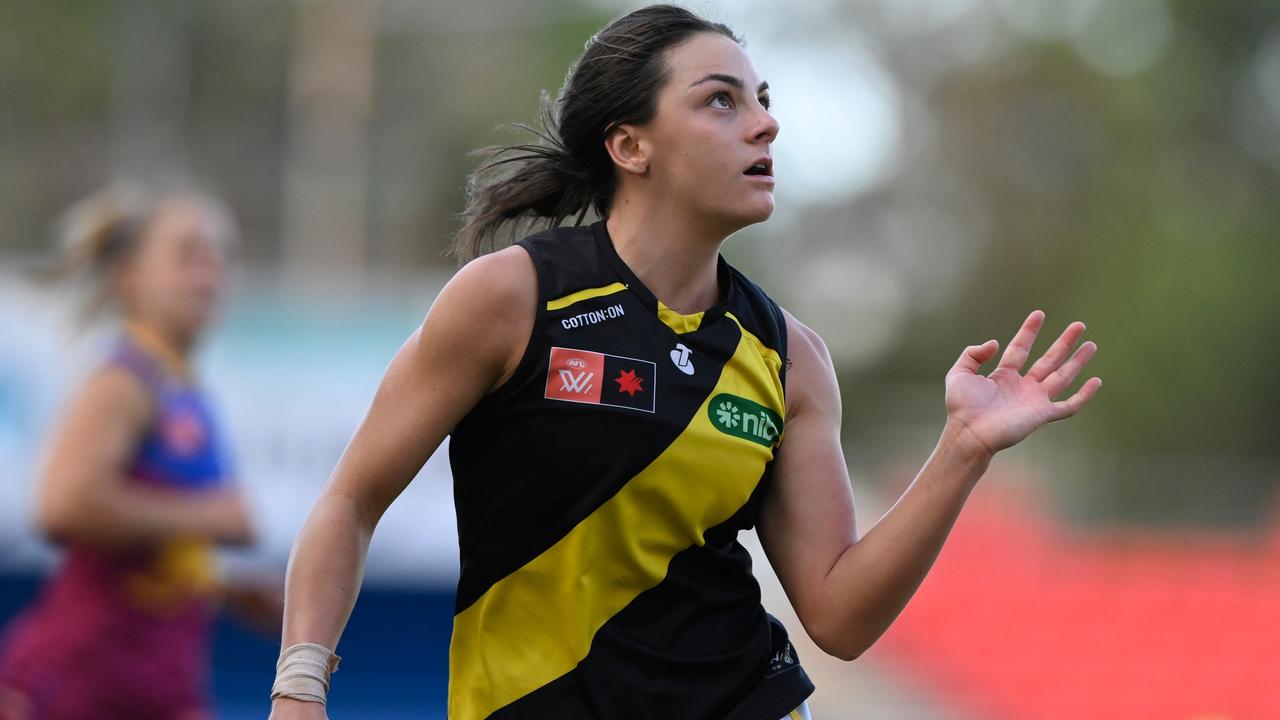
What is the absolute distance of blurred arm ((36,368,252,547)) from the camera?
5527 millimetres

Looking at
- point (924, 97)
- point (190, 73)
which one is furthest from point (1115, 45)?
point (190, 73)

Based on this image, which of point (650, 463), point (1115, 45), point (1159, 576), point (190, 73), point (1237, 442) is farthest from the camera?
point (190, 73)

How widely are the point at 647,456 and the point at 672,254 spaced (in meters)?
0.52

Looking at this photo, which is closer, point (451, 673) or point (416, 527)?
point (451, 673)

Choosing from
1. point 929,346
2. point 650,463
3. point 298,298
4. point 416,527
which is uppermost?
point 929,346

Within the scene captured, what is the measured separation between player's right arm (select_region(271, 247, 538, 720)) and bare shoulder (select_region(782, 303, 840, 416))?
697mm

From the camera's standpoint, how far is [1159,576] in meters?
14.9

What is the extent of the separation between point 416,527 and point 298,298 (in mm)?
2527

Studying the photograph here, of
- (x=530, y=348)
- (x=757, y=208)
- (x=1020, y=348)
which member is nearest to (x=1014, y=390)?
(x=1020, y=348)

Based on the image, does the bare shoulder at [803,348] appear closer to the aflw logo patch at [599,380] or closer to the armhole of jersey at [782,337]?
the armhole of jersey at [782,337]

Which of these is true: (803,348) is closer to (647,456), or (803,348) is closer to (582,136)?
(647,456)

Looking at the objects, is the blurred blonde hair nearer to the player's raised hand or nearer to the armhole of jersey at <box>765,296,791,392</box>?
the armhole of jersey at <box>765,296,791,392</box>

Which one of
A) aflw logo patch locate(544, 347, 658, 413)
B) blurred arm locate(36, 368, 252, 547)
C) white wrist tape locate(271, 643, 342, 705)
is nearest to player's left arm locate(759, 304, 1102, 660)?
aflw logo patch locate(544, 347, 658, 413)

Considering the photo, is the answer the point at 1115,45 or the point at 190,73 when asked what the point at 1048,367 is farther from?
the point at 190,73
